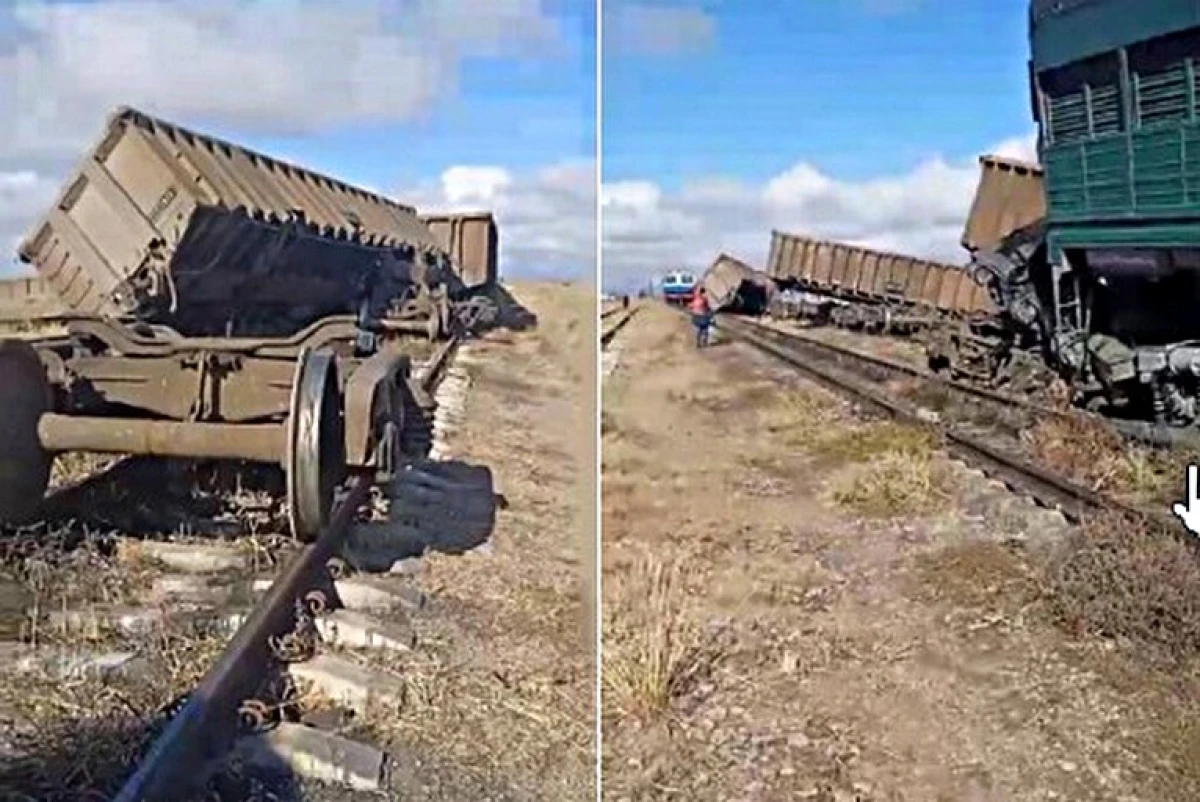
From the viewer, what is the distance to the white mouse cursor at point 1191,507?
1.90 metres

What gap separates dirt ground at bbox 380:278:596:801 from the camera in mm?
1839

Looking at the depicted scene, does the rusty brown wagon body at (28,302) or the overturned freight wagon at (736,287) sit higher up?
the rusty brown wagon body at (28,302)

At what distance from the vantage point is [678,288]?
5.62ft

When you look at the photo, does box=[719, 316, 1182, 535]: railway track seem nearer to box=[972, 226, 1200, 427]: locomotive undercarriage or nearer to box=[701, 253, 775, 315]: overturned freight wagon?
box=[701, 253, 775, 315]: overturned freight wagon

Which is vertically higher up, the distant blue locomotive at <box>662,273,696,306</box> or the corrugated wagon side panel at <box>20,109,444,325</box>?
the corrugated wagon side panel at <box>20,109,444,325</box>

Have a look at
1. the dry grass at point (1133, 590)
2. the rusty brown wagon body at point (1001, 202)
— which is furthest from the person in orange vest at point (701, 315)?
the dry grass at point (1133, 590)

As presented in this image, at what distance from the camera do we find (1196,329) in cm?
271

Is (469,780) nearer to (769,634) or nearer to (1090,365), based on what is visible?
(769,634)

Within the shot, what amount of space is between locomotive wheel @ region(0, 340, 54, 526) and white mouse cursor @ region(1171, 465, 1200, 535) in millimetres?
2217

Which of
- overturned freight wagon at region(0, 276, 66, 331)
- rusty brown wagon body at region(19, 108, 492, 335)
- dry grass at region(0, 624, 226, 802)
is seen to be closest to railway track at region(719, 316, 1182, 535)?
dry grass at region(0, 624, 226, 802)

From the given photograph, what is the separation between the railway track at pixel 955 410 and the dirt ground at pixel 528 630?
19.9 inches

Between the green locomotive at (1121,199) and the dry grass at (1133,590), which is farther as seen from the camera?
the green locomotive at (1121,199)

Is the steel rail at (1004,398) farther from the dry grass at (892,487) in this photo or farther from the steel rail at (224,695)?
the steel rail at (224,695)

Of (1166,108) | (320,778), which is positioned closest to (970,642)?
(320,778)
